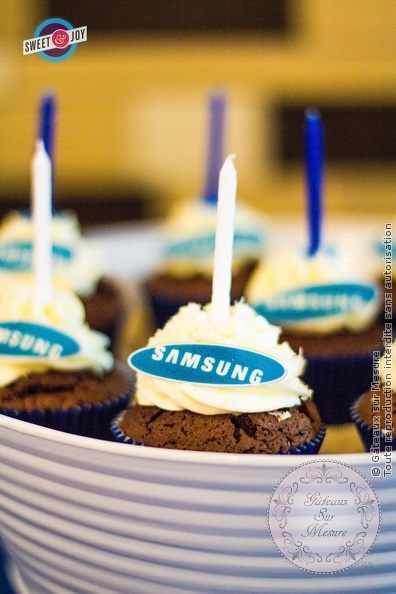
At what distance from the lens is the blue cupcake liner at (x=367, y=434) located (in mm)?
1563

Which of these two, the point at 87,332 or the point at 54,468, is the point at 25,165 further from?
the point at 54,468

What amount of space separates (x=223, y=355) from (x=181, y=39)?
17.3 feet

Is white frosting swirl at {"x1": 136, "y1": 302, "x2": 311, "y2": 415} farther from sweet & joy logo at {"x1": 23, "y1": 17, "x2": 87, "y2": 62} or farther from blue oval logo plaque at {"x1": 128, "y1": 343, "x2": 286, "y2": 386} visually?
sweet & joy logo at {"x1": 23, "y1": 17, "x2": 87, "y2": 62}

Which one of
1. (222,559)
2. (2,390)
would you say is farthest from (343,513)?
(2,390)

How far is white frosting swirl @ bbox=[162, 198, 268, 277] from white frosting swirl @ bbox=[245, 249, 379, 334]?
1.47 ft

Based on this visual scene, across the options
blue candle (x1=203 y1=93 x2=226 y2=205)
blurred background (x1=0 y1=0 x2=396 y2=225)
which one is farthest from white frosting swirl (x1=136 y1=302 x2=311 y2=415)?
blurred background (x1=0 y1=0 x2=396 y2=225)

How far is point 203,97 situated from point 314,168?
14.7 ft

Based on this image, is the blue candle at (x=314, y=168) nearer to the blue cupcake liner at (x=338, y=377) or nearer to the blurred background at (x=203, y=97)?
the blue cupcake liner at (x=338, y=377)

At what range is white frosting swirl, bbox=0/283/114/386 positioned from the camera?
69.3 inches

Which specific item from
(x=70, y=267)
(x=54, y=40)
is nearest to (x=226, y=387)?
(x=54, y=40)

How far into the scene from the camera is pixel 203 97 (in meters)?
6.39

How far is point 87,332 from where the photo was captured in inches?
73.9

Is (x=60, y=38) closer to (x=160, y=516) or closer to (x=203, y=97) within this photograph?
(x=160, y=516)

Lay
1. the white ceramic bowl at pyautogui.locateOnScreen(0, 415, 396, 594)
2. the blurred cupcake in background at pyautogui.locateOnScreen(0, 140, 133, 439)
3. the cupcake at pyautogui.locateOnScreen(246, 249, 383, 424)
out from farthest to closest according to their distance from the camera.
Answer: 1. the cupcake at pyautogui.locateOnScreen(246, 249, 383, 424)
2. the blurred cupcake in background at pyautogui.locateOnScreen(0, 140, 133, 439)
3. the white ceramic bowl at pyautogui.locateOnScreen(0, 415, 396, 594)
